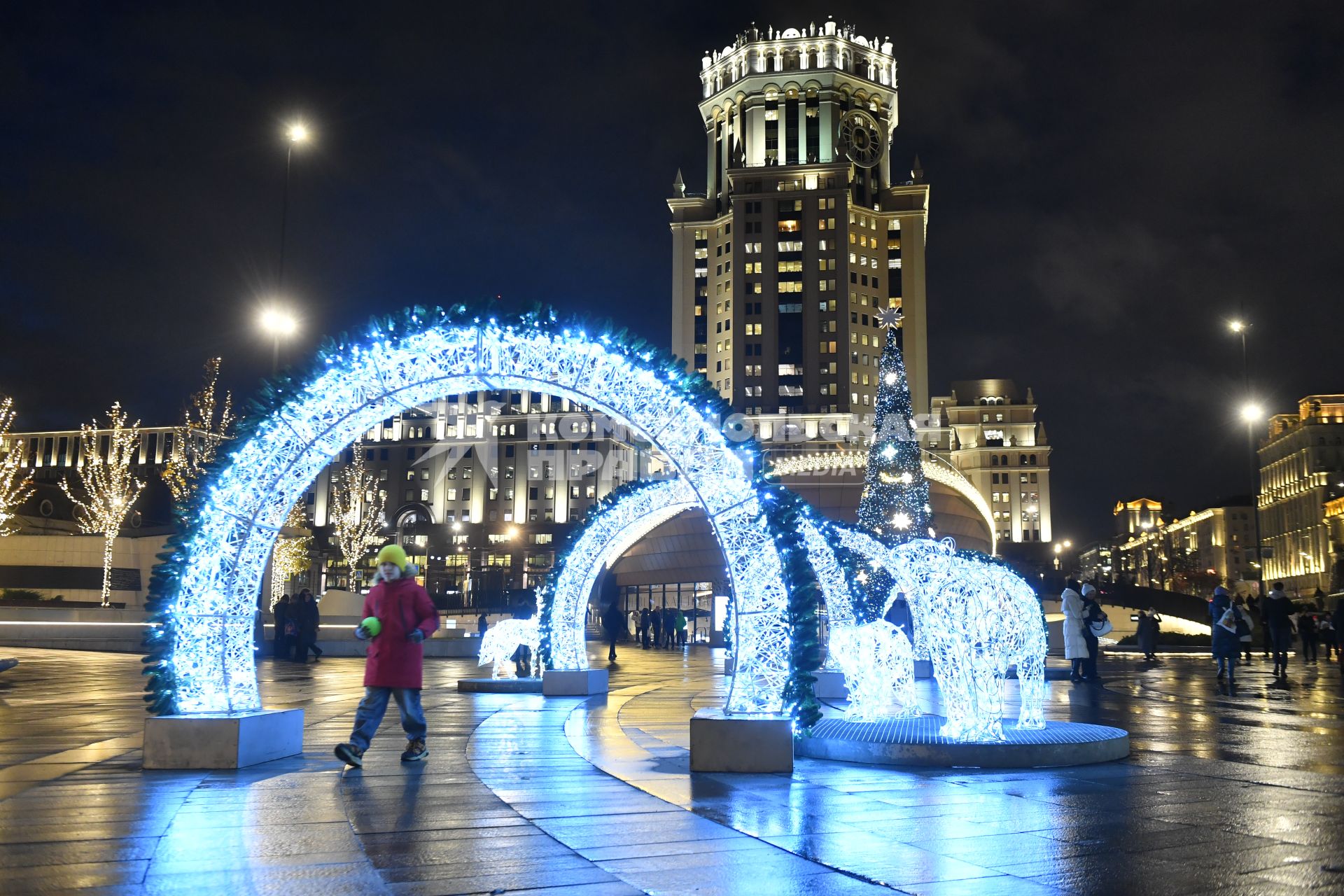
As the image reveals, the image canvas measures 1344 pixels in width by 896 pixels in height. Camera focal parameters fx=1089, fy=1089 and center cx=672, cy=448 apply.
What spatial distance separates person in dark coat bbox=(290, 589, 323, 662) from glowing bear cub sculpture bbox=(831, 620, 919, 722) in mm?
17914

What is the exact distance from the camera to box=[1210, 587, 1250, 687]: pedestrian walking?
721 inches

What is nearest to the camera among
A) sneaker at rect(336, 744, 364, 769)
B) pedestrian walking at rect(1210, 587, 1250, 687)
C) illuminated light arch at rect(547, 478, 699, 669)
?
sneaker at rect(336, 744, 364, 769)

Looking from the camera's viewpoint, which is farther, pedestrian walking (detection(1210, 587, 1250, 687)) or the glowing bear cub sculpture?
pedestrian walking (detection(1210, 587, 1250, 687))

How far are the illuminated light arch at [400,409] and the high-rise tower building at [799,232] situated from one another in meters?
114

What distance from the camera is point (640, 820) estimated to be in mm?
6988

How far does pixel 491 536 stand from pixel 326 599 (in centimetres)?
8411

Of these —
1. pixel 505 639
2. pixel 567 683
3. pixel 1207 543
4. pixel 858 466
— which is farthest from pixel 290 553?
pixel 1207 543

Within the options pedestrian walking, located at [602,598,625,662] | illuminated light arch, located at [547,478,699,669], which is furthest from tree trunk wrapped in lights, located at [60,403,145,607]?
illuminated light arch, located at [547,478,699,669]

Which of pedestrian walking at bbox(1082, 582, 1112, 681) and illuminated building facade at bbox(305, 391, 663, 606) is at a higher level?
illuminated building facade at bbox(305, 391, 663, 606)

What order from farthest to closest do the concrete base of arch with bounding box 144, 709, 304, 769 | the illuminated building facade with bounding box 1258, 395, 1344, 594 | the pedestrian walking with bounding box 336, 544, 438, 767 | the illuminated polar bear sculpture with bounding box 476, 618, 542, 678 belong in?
the illuminated building facade with bounding box 1258, 395, 1344, 594, the illuminated polar bear sculpture with bounding box 476, 618, 542, 678, the pedestrian walking with bounding box 336, 544, 438, 767, the concrete base of arch with bounding box 144, 709, 304, 769

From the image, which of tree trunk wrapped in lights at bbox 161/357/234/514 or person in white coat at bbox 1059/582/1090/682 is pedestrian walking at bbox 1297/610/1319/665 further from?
tree trunk wrapped in lights at bbox 161/357/234/514

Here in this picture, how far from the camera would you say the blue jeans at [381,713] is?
927 cm

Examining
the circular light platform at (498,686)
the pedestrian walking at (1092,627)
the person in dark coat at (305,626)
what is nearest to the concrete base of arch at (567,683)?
the circular light platform at (498,686)

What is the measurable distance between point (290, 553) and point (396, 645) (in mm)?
45188
